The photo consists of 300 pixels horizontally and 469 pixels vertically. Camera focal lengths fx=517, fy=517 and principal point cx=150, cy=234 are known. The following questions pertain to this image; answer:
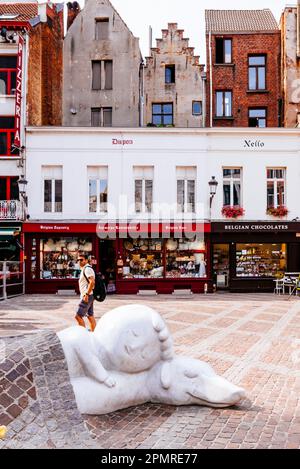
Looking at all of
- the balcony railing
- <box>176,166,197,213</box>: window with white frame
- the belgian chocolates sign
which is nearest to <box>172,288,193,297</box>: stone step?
the belgian chocolates sign

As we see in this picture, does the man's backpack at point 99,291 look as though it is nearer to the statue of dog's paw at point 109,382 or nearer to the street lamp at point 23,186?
the statue of dog's paw at point 109,382

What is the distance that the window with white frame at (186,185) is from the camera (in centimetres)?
2323

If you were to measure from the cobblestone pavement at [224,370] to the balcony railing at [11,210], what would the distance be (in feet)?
18.8

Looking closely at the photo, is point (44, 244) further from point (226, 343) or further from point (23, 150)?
point (226, 343)

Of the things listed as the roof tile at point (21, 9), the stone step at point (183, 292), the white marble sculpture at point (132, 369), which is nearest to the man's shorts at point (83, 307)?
the white marble sculpture at point (132, 369)

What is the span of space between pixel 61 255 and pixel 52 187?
120 inches

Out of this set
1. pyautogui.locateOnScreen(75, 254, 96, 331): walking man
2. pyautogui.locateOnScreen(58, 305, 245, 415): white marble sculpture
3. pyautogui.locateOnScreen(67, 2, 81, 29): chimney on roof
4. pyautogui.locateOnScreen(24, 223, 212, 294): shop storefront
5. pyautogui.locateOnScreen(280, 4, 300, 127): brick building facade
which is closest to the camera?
pyautogui.locateOnScreen(58, 305, 245, 415): white marble sculpture

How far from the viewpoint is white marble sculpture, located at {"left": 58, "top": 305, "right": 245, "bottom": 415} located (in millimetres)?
5453

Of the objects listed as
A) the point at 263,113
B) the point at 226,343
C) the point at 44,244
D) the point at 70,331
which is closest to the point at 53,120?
the point at 44,244

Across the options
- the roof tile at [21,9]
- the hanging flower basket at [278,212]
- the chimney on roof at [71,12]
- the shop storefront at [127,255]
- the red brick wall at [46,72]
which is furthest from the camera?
the chimney on roof at [71,12]

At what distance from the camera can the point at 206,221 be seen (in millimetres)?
22812

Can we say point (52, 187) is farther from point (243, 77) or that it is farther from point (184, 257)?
point (243, 77)

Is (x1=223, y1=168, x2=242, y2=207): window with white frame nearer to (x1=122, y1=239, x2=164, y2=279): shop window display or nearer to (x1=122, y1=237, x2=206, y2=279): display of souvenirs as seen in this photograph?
(x1=122, y1=237, x2=206, y2=279): display of souvenirs

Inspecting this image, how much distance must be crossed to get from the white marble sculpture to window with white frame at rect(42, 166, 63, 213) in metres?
17.5
